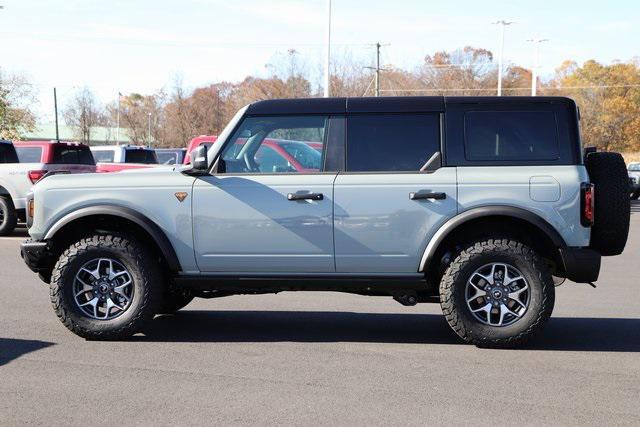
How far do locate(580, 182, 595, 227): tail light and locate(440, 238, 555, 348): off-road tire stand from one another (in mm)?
463

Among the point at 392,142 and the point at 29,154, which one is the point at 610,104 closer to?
the point at 29,154

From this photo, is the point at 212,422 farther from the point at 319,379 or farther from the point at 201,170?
the point at 201,170

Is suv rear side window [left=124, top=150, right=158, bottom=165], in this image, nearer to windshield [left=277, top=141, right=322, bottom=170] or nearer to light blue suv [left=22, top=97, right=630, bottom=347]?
light blue suv [left=22, top=97, right=630, bottom=347]

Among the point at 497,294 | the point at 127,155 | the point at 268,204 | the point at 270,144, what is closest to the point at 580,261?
the point at 497,294

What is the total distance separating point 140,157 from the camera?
2212 centimetres

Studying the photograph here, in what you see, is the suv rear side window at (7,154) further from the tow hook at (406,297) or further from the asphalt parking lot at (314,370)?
the tow hook at (406,297)

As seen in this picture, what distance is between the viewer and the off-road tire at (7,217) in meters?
17.4

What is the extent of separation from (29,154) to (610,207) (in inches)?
542

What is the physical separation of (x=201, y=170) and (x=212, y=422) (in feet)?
8.99

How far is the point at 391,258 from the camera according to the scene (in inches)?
278

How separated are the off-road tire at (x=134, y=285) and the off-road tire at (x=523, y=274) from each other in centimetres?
240

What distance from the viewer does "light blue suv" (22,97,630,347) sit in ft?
22.9

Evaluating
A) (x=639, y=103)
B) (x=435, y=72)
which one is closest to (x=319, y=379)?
(x=435, y=72)

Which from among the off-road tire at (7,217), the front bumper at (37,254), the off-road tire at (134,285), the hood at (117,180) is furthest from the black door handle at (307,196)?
the off-road tire at (7,217)
